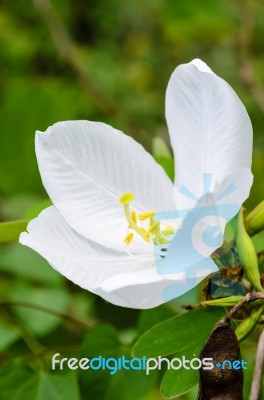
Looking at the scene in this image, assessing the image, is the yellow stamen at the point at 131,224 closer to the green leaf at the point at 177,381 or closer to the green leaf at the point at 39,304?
the green leaf at the point at 177,381

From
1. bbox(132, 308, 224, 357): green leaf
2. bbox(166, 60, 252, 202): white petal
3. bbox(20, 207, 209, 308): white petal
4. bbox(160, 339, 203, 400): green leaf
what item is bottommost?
bbox(160, 339, 203, 400): green leaf

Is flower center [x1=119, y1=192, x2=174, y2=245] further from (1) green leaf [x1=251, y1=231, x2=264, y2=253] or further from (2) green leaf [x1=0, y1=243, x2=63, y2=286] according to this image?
(2) green leaf [x1=0, y1=243, x2=63, y2=286]

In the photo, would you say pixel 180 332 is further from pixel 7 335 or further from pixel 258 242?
pixel 7 335

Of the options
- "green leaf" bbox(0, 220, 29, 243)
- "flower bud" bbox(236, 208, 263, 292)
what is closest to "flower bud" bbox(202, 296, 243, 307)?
"flower bud" bbox(236, 208, 263, 292)

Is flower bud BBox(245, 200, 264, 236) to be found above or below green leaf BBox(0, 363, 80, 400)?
above

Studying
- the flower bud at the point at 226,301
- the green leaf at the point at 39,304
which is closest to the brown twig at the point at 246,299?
the flower bud at the point at 226,301

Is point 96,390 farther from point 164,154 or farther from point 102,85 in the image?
point 102,85
